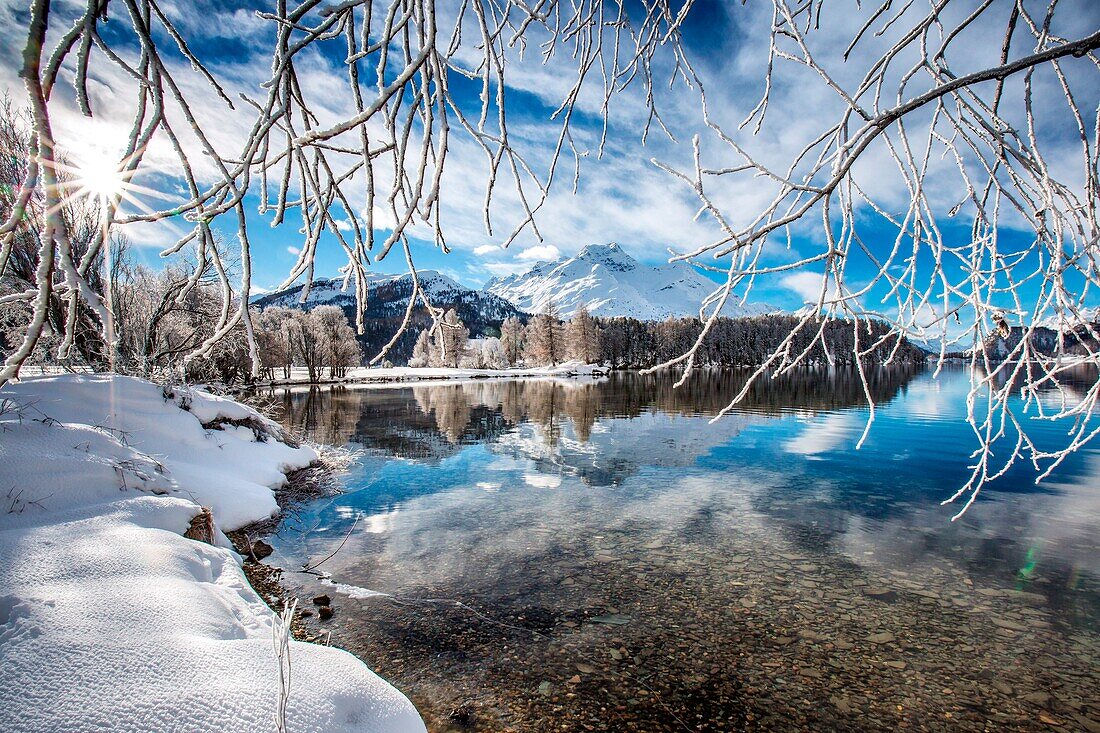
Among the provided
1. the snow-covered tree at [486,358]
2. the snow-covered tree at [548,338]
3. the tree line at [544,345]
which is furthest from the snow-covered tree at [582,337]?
the snow-covered tree at [486,358]

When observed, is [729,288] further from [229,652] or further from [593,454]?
[593,454]

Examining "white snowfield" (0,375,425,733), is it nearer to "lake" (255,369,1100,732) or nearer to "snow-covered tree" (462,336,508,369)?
"lake" (255,369,1100,732)

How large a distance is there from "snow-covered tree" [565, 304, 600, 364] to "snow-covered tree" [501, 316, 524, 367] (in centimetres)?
1723

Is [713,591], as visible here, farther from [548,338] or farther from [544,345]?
[544,345]

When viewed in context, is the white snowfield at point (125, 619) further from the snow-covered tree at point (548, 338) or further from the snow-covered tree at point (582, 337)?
the snow-covered tree at point (548, 338)

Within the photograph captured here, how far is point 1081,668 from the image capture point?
5.71m

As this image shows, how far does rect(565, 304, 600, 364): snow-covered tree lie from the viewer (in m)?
87.3

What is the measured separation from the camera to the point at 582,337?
88.0 metres

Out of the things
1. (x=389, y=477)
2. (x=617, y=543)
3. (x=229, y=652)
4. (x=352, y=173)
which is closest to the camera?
(x=352, y=173)

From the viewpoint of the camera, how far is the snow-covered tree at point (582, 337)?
8731cm

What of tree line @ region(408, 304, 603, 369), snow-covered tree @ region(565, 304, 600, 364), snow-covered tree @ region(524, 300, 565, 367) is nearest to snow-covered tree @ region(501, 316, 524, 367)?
tree line @ region(408, 304, 603, 369)

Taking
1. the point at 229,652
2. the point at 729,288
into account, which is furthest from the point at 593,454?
the point at 729,288

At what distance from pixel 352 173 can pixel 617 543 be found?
9.03m

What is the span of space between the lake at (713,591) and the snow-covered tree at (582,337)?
71690mm
